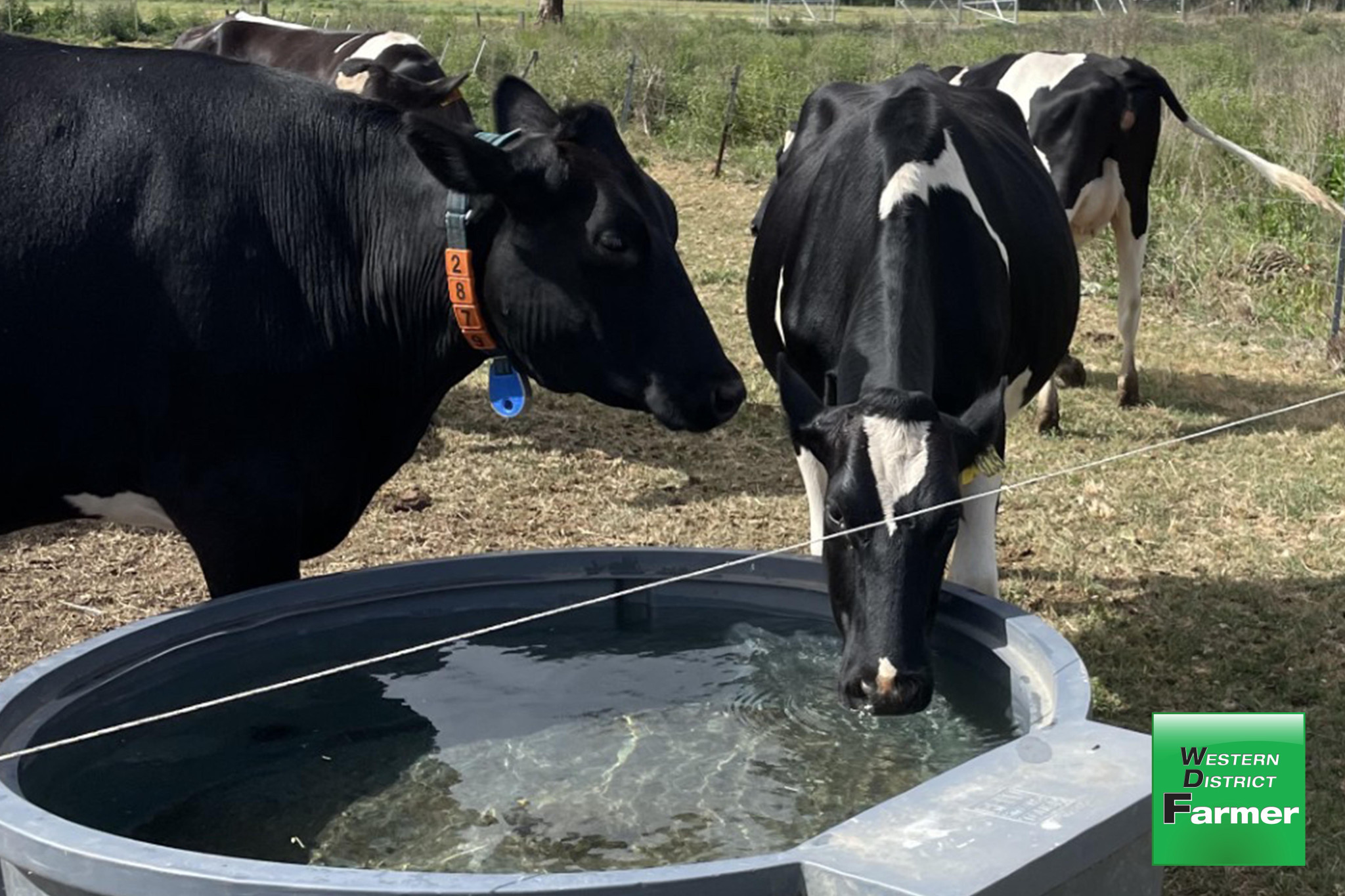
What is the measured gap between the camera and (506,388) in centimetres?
384

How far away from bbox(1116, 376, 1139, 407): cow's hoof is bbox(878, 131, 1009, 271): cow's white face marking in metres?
3.90

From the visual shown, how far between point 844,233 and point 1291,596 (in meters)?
2.25

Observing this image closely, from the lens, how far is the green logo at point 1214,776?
2.44 m

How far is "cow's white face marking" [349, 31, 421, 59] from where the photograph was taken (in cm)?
880

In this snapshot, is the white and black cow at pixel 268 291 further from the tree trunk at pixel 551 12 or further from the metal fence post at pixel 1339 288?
the tree trunk at pixel 551 12

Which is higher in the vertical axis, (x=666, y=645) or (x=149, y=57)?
(x=149, y=57)

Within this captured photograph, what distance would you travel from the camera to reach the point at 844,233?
4.59 m

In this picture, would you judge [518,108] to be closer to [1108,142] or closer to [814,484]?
[814,484]

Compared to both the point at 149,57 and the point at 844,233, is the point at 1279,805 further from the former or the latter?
the point at 149,57

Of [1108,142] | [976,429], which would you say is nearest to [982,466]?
[976,429]

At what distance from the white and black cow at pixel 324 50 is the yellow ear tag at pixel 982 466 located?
11.1ft

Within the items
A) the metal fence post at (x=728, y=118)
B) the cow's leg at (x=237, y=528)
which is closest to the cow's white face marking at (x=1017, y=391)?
the cow's leg at (x=237, y=528)

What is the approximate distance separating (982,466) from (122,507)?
1963mm

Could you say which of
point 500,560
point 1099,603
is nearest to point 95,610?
point 500,560
